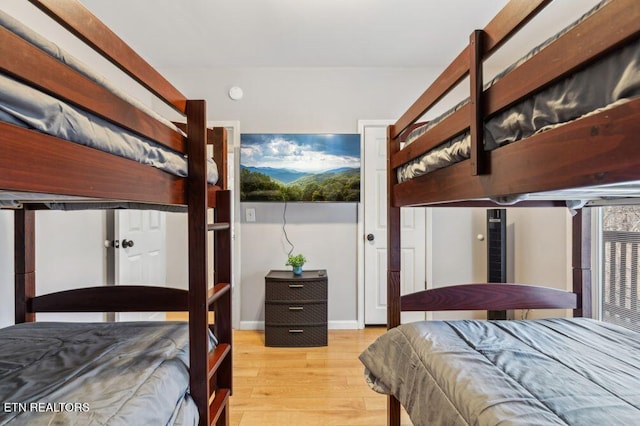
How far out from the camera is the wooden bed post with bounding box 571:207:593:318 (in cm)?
170

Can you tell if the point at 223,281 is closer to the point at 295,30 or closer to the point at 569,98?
the point at 569,98

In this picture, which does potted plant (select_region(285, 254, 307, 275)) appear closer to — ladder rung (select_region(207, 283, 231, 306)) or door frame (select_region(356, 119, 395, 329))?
door frame (select_region(356, 119, 395, 329))

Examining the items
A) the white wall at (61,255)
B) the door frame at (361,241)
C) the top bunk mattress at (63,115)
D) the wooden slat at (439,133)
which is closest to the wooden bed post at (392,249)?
the wooden slat at (439,133)

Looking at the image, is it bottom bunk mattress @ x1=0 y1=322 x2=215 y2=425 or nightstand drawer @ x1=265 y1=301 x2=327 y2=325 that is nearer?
bottom bunk mattress @ x1=0 y1=322 x2=215 y2=425

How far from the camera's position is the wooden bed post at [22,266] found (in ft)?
5.25

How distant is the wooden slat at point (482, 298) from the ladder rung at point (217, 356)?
86 centimetres

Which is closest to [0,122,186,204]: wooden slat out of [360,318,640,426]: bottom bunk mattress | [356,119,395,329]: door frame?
[360,318,640,426]: bottom bunk mattress

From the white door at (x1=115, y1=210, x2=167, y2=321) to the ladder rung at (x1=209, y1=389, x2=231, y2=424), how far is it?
5.54 ft

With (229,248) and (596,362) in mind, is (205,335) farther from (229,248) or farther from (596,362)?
(596,362)

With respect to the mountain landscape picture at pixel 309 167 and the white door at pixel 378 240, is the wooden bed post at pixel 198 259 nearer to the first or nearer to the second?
the mountain landscape picture at pixel 309 167

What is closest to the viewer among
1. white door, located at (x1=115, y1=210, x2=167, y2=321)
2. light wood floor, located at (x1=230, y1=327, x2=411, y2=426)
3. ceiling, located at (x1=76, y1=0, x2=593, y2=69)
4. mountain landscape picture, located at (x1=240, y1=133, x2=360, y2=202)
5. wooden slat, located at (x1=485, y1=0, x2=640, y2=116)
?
wooden slat, located at (x1=485, y1=0, x2=640, y2=116)

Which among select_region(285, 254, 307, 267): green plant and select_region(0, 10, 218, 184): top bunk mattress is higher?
select_region(0, 10, 218, 184): top bunk mattress

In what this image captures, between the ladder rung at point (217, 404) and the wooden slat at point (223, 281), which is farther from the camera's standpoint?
the wooden slat at point (223, 281)

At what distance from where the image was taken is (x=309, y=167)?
319 centimetres
